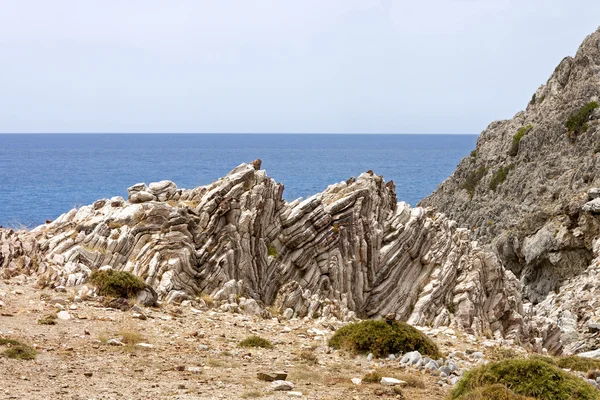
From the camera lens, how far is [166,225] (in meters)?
31.4

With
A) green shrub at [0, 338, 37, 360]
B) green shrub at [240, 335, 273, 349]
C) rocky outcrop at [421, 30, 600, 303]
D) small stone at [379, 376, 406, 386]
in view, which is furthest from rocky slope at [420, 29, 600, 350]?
green shrub at [0, 338, 37, 360]

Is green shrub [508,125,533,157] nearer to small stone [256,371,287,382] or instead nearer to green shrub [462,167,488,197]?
green shrub [462,167,488,197]

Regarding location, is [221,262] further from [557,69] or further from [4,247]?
[557,69]

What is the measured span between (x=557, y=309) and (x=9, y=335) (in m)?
51.6

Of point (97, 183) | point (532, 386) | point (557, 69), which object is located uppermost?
point (557, 69)

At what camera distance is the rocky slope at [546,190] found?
221 feet

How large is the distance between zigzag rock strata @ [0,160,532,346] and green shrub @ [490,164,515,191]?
50.1m

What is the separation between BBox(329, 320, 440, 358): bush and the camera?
69.7ft

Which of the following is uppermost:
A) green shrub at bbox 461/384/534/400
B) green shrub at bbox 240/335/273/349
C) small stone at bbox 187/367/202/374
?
green shrub at bbox 461/384/534/400

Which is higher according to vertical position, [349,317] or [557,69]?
[557,69]

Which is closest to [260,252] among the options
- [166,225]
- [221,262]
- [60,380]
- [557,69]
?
[221,262]

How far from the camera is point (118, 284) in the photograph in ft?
87.1

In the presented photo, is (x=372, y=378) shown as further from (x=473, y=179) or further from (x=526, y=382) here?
(x=473, y=179)

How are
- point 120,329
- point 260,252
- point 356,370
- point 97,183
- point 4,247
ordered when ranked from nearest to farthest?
point 356,370 < point 120,329 < point 4,247 < point 260,252 < point 97,183
